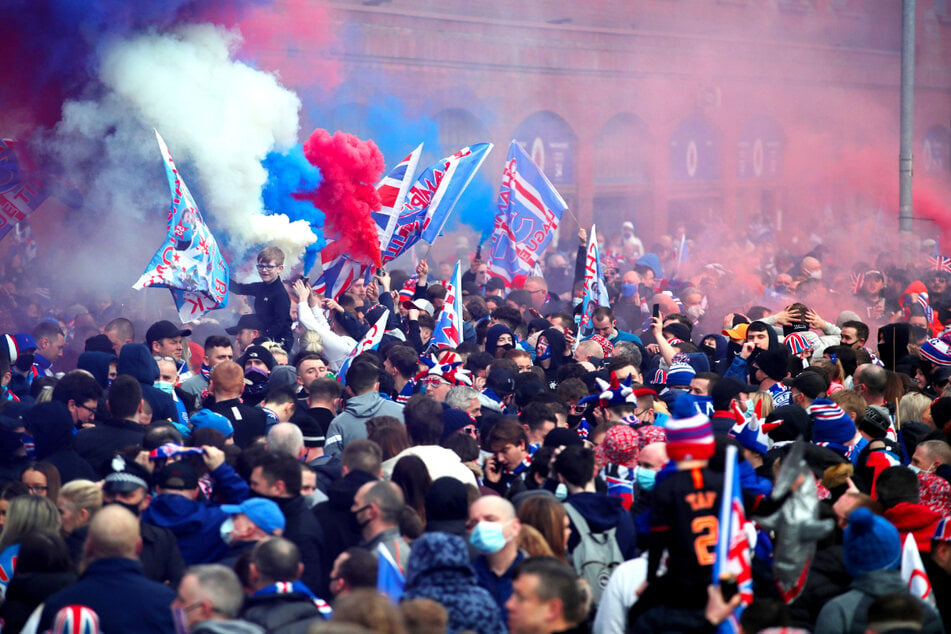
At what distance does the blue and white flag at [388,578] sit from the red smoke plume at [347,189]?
732 centimetres

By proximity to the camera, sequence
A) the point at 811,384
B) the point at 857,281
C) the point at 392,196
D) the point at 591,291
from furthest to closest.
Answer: the point at 857,281, the point at 392,196, the point at 591,291, the point at 811,384

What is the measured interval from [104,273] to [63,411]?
6.75m

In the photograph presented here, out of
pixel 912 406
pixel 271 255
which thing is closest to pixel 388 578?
pixel 912 406

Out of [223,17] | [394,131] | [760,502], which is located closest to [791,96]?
[394,131]

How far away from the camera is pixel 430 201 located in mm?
12867

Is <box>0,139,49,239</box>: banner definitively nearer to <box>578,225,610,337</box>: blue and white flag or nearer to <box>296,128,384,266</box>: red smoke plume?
<box>296,128,384,266</box>: red smoke plume

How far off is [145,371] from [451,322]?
125 inches

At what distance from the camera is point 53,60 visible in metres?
11.0

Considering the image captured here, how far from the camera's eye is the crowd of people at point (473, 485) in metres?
4.48

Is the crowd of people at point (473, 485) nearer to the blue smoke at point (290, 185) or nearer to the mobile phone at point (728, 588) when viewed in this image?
the mobile phone at point (728, 588)

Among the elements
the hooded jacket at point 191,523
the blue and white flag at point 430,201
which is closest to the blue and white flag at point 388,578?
the hooded jacket at point 191,523

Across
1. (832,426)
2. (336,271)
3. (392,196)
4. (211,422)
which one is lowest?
(211,422)

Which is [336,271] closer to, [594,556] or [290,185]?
[290,185]

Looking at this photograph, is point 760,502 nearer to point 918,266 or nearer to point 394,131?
point 918,266
